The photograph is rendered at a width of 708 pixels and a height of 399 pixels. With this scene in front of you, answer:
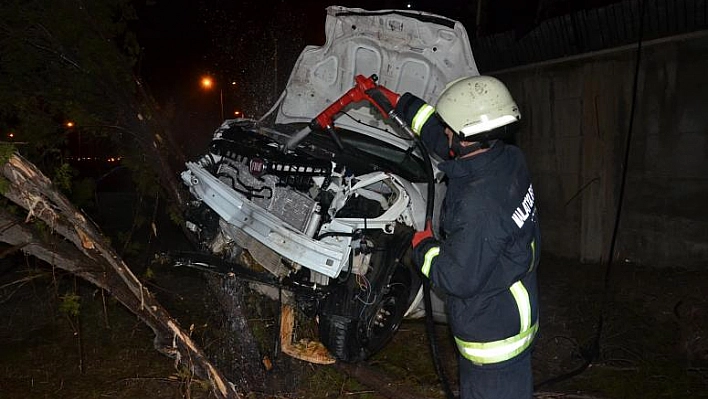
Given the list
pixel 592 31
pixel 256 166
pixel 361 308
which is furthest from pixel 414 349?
pixel 592 31

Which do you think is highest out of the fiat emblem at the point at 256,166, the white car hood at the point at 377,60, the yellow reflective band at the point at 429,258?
the white car hood at the point at 377,60

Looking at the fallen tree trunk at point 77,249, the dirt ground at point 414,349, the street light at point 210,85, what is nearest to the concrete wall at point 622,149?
the dirt ground at point 414,349

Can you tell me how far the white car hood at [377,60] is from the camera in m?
4.14

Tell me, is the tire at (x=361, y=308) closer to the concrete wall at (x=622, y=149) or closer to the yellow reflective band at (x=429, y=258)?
the yellow reflective band at (x=429, y=258)

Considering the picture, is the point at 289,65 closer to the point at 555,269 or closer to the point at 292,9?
the point at 292,9

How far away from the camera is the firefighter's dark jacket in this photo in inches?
91.4

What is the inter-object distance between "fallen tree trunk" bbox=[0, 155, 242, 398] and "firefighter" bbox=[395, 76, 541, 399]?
1515 mm

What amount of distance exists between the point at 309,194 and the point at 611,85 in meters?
3.64

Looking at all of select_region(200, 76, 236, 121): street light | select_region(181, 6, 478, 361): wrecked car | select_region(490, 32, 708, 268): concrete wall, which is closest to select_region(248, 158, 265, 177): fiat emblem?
select_region(181, 6, 478, 361): wrecked car

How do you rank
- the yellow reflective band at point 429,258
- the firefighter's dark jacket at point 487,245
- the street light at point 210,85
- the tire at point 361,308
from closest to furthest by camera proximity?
the firefighter's dark jacket at point 487,245 < the yellow reflective band at point 429,258 < the tire at point 361,308 < the street light at point 210,85

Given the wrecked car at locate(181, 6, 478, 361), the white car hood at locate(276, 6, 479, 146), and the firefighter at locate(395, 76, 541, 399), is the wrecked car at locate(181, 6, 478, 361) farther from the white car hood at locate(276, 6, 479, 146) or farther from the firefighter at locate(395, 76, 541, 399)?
the firefighter at locate(395, 76, 541, 399)

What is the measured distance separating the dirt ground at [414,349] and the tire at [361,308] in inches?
14.9

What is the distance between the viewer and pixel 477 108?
2521 millimetres

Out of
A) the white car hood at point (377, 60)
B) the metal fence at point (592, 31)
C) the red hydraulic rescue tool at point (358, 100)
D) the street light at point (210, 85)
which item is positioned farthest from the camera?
the street light at point (210, 85)
